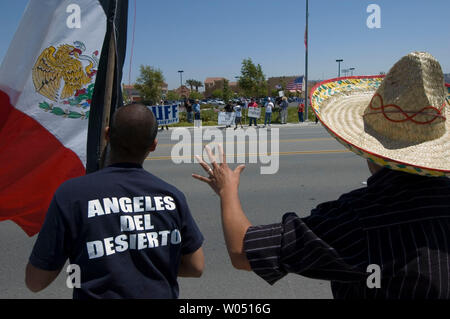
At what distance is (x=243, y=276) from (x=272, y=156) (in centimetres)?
645

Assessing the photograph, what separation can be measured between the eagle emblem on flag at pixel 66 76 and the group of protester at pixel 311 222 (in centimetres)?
89

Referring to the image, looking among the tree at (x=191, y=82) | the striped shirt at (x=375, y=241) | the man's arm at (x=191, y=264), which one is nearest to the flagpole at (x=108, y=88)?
the man's arm at (x=191, y=264)

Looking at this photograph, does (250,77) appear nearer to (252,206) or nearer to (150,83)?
(150,83)

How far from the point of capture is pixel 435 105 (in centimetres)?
130

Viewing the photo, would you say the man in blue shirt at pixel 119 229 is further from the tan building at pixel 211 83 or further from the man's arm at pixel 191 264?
the tan building at pixel 211 83

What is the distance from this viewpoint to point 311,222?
128cm

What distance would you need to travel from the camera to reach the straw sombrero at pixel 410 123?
1.24 meters

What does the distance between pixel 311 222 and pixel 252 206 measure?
420 cm

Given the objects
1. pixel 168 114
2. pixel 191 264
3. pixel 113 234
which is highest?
pixel 168 114

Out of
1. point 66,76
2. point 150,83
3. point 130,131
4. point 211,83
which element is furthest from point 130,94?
point 211,83

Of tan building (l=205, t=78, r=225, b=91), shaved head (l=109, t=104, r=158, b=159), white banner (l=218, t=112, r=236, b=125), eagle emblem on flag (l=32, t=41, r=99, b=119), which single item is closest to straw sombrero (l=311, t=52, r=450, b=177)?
shaved head (l=109, t=104, r=158, b=159)

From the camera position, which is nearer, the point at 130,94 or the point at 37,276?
the point at 37,276

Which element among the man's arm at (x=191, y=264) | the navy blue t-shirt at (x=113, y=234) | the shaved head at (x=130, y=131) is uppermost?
the shaved head at (x=130, y=131)
